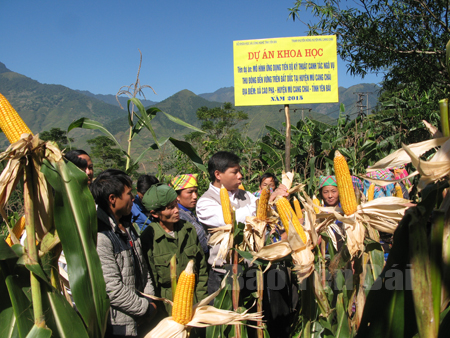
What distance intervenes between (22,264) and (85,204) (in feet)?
0.92

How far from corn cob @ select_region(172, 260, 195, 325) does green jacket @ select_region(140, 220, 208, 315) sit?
3.04 feet

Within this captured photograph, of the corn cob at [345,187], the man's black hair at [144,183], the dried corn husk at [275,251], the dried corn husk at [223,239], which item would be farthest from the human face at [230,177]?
the corn cob at [345,187]

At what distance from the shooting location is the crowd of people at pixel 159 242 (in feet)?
6.69

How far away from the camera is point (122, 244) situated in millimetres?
2123

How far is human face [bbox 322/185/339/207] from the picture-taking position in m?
3.19

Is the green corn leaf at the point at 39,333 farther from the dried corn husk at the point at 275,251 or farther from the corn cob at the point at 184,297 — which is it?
the dried corn husk at the point at 275,251

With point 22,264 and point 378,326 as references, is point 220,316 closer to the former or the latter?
point 378,326

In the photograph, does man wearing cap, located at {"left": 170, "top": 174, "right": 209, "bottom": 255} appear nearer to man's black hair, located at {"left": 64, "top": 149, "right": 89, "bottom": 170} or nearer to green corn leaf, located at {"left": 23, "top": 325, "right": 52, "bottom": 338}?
man's black hair, located at {"left": 64, "top": 149, "right": 89, "bottom": 170}

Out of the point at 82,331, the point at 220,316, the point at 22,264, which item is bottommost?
the point at 220,316

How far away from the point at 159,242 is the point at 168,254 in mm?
128

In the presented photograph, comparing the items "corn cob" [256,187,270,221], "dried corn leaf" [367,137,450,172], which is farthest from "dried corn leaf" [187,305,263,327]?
"dried corn leaf" [367,137,450,172]

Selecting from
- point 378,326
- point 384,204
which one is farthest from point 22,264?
point 384,204

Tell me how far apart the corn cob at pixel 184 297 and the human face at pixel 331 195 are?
2091 mm

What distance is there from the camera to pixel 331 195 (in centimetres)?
319
